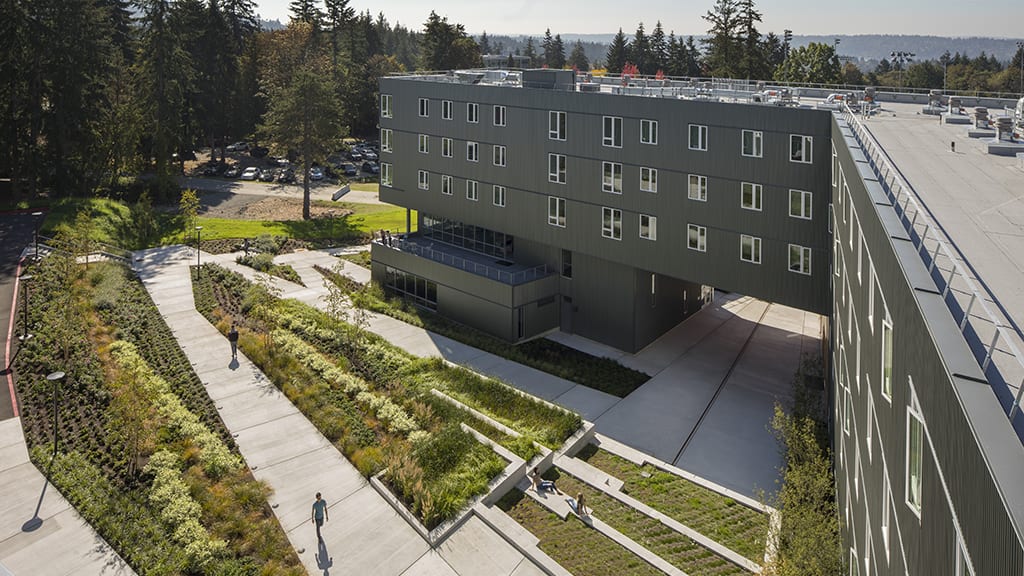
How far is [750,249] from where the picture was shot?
28.6 metres

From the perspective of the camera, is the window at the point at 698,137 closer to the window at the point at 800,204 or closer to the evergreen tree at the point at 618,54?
the window at the point at 800,204

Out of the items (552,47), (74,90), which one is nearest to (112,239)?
(74,90)

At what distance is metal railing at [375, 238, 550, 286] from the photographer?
36.2 metres

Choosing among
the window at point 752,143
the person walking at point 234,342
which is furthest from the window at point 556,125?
the person walking at point 234,342

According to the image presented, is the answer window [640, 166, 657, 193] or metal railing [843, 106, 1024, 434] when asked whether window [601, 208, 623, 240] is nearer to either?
window [640, 166, 657, 193]

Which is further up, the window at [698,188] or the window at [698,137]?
the window at [698,137]

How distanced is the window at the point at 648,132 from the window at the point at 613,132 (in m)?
1.16

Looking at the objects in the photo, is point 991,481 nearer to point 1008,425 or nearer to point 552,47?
point 1008,425

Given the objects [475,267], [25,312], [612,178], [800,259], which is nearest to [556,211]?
[612,178]

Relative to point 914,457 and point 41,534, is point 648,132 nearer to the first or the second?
point 914,457

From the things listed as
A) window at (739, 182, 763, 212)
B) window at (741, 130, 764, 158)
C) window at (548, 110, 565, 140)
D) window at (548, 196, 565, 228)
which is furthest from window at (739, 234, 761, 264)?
window at (548, 110, 565, 140)

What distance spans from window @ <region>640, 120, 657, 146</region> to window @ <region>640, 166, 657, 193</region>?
121 cm

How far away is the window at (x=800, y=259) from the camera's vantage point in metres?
26.9

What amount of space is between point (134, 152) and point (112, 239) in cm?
1631
